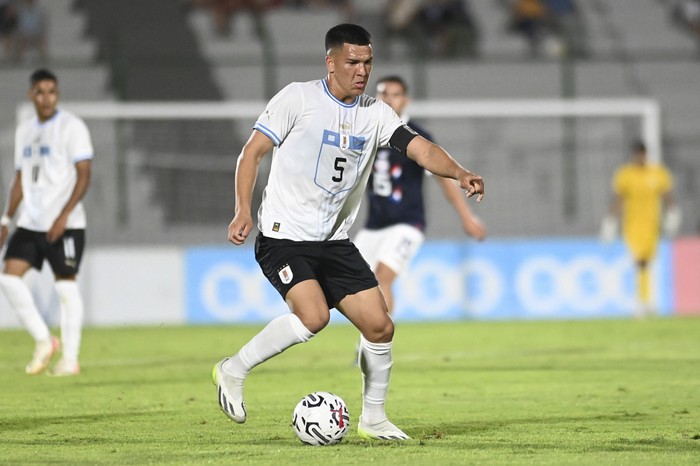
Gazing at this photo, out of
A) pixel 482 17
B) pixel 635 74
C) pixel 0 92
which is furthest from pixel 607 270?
pixel 0 92

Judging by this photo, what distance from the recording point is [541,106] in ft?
68.8

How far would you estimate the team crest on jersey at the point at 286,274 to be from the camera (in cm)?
679

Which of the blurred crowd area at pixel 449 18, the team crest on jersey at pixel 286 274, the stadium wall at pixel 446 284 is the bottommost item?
the stadium wall at pixel 446 284

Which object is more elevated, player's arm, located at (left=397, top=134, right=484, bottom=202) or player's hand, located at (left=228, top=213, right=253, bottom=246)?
→ player's arm, located at (left=397, top=134, right=484, bottom=202)

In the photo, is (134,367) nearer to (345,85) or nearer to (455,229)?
(345,85)

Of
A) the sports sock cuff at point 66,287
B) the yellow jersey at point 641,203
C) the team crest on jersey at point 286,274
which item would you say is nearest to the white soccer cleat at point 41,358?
the sports sock cuff at point 66,287

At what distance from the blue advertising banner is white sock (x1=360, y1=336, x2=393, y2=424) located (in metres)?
11.3

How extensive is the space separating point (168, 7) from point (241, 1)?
1308 millimetres

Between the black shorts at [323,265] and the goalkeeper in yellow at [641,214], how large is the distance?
1181cm

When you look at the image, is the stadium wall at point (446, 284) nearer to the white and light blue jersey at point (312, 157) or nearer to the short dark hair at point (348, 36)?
the white and light blue jersey at point (312, 157)

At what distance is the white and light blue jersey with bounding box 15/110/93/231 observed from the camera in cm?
1062

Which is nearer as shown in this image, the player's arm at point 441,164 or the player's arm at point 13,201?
the player's arm at point 441,164

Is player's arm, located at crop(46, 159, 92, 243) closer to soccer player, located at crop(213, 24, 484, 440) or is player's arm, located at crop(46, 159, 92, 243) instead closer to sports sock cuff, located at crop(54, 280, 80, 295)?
sports sock cuff, located at crop(54, 280, 80, 295)

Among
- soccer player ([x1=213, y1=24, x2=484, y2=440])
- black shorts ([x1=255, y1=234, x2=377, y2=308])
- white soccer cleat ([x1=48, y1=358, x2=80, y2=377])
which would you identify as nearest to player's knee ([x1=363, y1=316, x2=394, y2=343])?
soccer player ([x1=213, y1=24, x2=484, y2=440])
